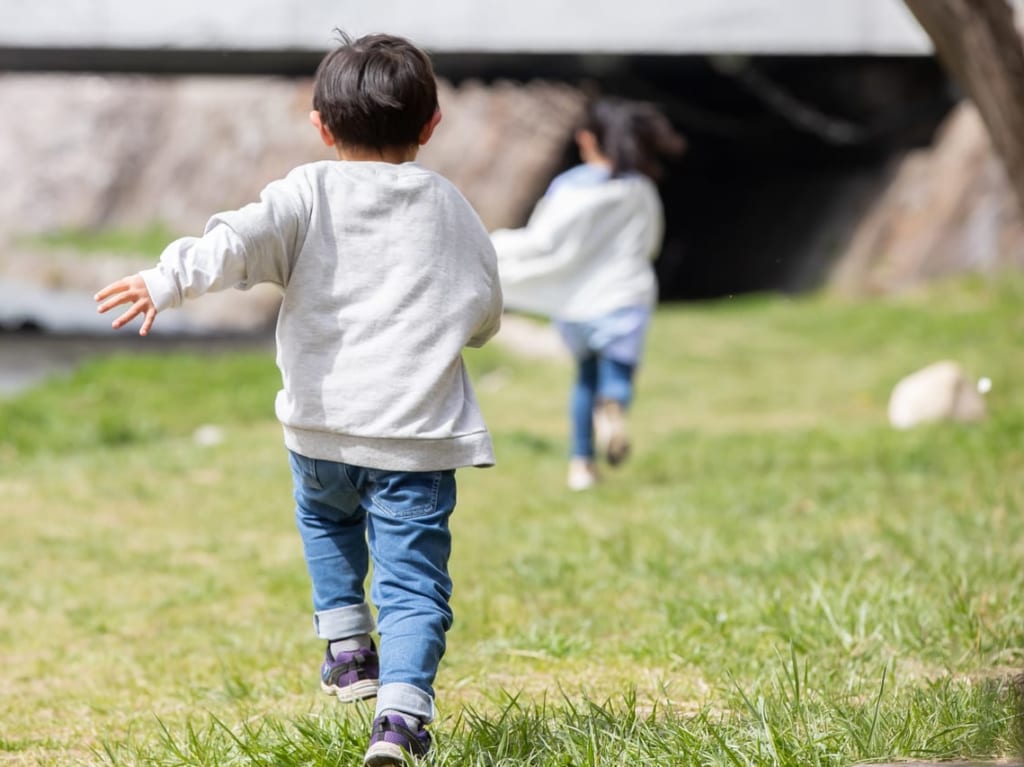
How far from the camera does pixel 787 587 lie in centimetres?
448

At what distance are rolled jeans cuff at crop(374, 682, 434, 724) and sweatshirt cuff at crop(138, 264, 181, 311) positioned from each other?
0.81 meters

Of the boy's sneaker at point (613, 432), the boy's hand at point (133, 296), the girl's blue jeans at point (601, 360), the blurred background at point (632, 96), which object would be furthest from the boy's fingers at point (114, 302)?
the blurred background at point (632, 96)

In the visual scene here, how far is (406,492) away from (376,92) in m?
0.79

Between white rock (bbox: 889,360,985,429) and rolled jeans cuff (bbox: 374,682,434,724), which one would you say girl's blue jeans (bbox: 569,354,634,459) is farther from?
rolled jeans cuff (bbox: 374,682,434,724)

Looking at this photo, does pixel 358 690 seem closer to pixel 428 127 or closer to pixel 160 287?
pixel 160 287

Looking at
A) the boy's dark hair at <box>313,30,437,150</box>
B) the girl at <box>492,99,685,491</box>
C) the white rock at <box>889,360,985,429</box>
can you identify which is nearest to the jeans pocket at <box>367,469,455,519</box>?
the boy's dark hair at <box>313,30,437,150</box>

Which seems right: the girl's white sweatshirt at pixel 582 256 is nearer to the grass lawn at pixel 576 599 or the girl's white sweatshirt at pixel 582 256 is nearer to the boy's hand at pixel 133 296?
the grass lawn at pixel 576 599

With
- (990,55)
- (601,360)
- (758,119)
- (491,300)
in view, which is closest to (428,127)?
(491,300)

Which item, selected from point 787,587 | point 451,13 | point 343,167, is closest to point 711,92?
point 451,13

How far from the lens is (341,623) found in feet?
9.96

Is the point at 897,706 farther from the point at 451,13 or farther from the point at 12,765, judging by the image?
the point at 451,13

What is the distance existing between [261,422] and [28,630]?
541 cm

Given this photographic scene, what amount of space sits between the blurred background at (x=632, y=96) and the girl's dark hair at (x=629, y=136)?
758 cm

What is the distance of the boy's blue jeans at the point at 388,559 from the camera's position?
9.02 ft
